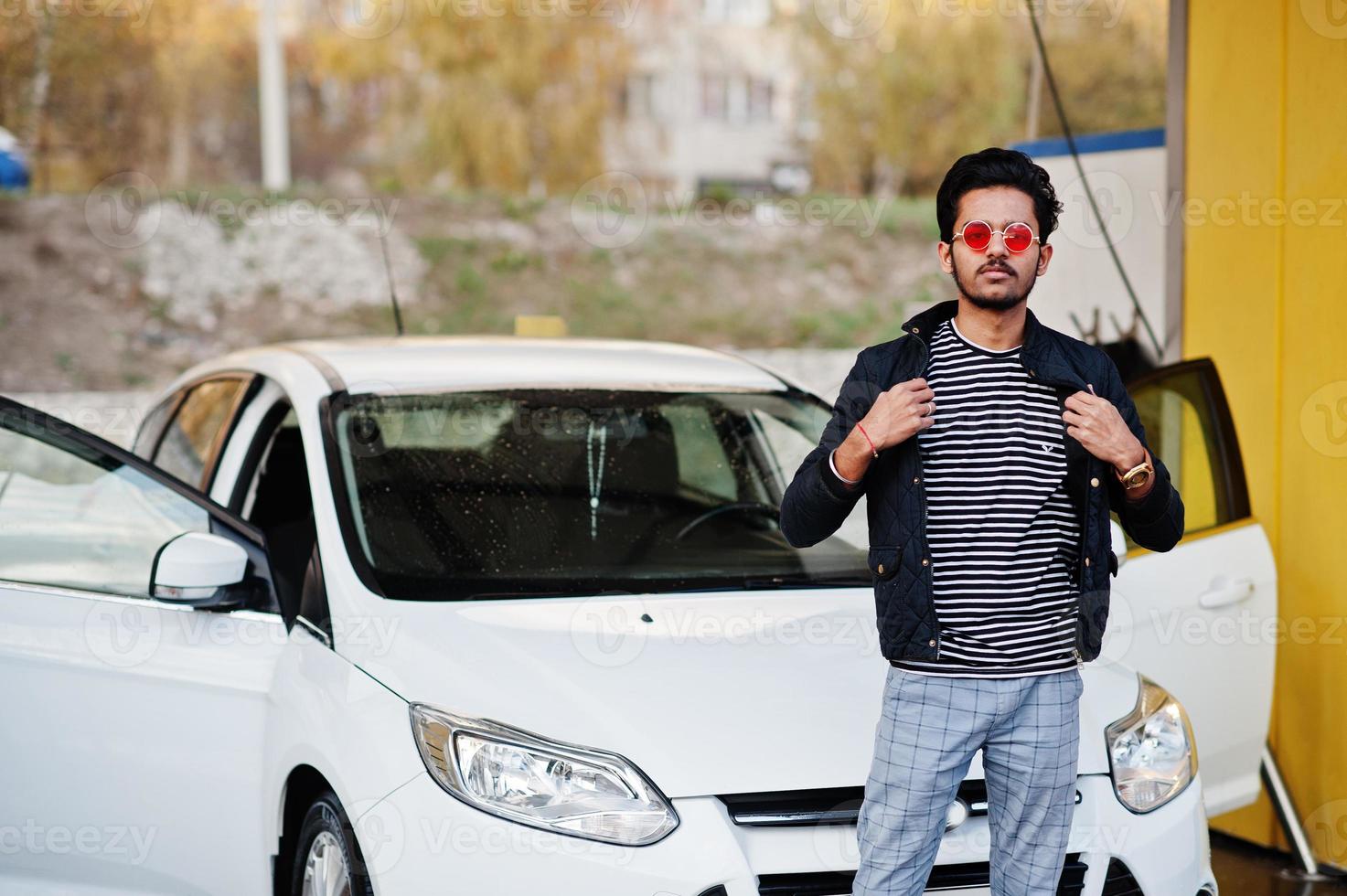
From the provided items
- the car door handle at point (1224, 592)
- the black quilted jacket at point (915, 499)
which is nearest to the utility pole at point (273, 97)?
the car door handle at point (1224, 592)

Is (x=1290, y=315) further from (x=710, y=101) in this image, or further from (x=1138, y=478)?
(x=710, y=101)

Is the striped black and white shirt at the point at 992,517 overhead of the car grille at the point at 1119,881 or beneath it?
overhead

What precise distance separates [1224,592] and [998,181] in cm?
221

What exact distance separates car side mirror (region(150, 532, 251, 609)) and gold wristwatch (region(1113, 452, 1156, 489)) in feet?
6.19

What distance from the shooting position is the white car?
113 inches

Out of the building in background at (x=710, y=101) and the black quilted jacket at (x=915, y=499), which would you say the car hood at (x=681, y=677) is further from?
the building in background at (x=710, y=101)

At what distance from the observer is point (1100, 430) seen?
2.55 meters

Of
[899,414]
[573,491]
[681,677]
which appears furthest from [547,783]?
[573,491]

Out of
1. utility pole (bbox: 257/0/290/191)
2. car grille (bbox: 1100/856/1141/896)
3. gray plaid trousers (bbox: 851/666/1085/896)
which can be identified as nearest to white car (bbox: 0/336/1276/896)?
Result: car grille (bbox: 1100/856/1141/896)

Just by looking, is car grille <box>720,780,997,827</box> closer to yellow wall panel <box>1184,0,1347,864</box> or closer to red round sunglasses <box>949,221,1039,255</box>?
red round sunglasses <box>949,221,1039,255</box>

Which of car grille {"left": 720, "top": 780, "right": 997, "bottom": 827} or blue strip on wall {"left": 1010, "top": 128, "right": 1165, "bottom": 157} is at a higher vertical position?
blue strip on wall {"left": 1010, "top": 128, "right": 1165, "bottom": 157}

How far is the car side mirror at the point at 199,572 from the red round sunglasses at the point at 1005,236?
1.77m

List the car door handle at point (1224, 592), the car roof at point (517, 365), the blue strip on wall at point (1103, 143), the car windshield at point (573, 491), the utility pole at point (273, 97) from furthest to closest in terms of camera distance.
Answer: the utility pole at point (273, 97)
the blue strip on wall at point (1103, 143)
the car door handle at point (1224, 592)
the car roof at point (517, 365)
the car windshield at point (573, 491)

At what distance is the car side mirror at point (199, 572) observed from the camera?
344 centimetres
